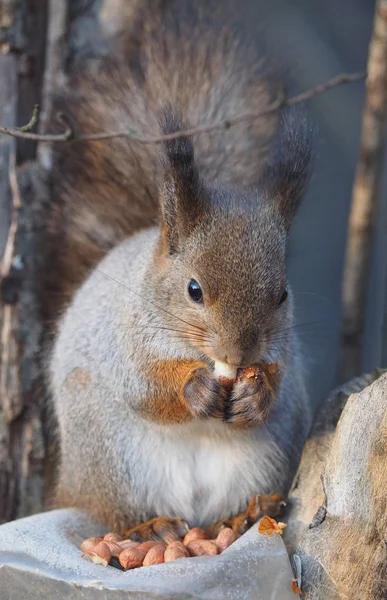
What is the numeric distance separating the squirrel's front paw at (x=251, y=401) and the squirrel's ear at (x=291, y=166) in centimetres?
31

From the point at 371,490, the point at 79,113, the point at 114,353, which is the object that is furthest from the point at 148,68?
the point at 371,490

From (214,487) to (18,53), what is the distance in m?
1.15

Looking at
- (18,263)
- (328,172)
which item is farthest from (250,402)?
(328,172)

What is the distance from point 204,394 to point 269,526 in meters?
0.27

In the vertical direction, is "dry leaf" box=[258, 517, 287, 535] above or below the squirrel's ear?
below

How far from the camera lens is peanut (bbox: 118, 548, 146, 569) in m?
1.54

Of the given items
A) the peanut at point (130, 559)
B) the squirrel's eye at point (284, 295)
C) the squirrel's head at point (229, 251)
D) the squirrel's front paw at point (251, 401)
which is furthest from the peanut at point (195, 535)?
the squirrel's eye at point (284, 295)

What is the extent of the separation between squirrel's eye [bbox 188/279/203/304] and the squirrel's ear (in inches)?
9.7

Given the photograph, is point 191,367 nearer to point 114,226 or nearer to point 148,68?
point 114,226

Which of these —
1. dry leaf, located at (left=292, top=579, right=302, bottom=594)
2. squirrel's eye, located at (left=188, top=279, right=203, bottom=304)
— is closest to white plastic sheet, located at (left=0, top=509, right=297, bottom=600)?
→ dry leaf, located at (left=292, top=579, right=302, bottom=594)

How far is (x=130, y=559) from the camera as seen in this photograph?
1541 mm

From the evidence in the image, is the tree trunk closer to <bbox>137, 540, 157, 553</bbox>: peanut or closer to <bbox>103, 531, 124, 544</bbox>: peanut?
<bbox>103, 531, 124, 544</bbox>: peanut

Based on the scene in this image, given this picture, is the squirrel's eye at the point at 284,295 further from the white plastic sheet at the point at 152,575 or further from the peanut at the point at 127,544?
the peanut at the point at 127,544

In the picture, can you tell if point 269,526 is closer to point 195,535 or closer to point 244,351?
point 195,535
